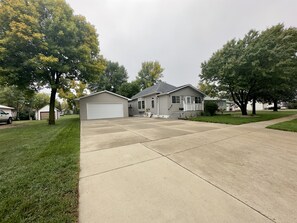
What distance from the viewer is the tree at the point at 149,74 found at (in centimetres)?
3431

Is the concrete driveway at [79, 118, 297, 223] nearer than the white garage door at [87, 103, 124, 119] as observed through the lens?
Yes

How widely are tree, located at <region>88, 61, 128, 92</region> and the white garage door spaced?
15.4 metres

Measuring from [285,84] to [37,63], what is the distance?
20968mm

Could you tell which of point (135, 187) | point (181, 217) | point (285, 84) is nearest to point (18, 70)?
point (135, 187)

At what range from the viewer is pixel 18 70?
9375 mm

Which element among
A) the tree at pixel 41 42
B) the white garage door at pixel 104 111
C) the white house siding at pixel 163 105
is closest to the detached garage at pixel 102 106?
the white garage door at pixel 104 111

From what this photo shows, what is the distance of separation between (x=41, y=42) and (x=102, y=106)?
9.44 metres

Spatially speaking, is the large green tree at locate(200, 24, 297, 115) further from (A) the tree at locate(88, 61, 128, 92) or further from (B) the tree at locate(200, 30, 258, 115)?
(A) the tree at locate(88, 61, 128, 92)

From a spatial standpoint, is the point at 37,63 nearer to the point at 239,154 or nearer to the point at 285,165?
the point at 239,154

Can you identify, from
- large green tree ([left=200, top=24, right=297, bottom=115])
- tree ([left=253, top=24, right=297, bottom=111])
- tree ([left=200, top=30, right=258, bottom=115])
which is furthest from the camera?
tree ([left=200, top=30, right=258, bottom=115])

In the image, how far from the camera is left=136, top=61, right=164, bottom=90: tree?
1351 inches

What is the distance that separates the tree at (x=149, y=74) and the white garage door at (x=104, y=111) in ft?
55.8

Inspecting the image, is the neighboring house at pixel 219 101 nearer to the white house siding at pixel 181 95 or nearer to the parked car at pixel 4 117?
the white house siding at pixel 181 95

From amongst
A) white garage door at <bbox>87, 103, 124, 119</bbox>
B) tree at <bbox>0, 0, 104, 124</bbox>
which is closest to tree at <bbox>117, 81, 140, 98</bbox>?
white garage door at <bbox>87, 103, 124, 119</bbox>
